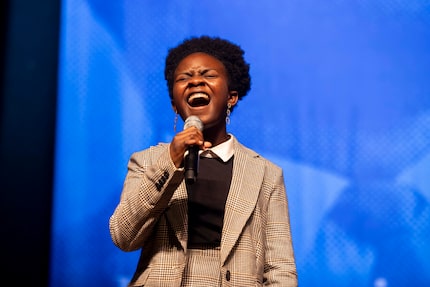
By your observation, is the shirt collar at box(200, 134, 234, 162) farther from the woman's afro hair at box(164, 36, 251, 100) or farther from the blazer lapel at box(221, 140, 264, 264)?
the woman's afro hair at box(164, 36, 251, 100)

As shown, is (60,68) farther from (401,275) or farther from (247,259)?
(401,275)

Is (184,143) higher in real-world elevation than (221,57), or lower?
lower

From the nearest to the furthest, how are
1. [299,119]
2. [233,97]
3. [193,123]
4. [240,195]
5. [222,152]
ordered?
[193,123] < [240,195] < [222,152] < [233,97] < [299,119]

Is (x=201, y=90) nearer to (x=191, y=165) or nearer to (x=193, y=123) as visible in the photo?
(x=193, y=123)

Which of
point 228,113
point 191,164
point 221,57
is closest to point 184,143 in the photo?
point 191,164

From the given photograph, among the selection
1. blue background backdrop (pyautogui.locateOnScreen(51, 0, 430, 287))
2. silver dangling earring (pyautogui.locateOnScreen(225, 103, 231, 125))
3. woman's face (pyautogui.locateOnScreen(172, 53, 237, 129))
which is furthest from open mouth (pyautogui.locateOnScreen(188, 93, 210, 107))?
blue background backdrop (pyautogui.locateOnScreen(51, 0, 430, 287))

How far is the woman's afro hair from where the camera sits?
1.90 meters

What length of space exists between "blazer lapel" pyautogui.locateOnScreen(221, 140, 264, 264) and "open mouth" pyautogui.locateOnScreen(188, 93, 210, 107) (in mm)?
187

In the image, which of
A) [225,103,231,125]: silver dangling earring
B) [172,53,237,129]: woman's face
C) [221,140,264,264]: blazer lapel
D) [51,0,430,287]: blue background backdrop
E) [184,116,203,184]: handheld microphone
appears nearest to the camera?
[184,116,203,184]: handheld microphone

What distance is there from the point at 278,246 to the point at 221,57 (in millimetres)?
675

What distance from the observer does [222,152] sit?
1730 mm

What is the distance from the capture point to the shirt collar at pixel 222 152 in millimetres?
1724

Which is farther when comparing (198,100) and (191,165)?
(198,100)

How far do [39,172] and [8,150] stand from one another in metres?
0.16
